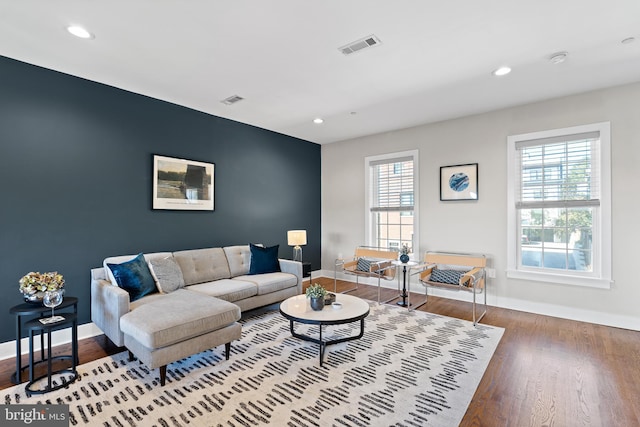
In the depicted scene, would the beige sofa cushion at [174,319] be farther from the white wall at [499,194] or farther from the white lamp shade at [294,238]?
the white wall at [499,194]

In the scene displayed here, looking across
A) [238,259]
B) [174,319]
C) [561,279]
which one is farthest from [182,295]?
[561,279]

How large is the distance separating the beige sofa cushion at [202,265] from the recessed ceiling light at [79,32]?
2389mm

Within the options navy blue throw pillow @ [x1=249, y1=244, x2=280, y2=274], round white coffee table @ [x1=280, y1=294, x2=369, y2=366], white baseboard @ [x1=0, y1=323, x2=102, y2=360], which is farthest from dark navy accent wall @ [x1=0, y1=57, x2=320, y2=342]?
round white coffee table @ [x1=280, y1=294, x2=369, y2=366]

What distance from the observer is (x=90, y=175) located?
133 inches

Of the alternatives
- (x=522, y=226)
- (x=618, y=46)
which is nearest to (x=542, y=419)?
(x=522, y=226)

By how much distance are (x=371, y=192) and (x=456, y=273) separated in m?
2.22

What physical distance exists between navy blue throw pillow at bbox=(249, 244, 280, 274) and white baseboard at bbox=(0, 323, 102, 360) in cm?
188

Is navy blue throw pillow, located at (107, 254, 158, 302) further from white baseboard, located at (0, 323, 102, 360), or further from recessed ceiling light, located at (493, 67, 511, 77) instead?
recessed ceiling light, located at (493, 67, 511, 77)

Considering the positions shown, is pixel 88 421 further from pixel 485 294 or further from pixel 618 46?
pixel 618 46

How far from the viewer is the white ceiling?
7.27ft

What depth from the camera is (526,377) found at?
248 cm

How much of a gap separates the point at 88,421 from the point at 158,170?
282cm

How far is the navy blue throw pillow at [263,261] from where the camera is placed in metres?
4.31

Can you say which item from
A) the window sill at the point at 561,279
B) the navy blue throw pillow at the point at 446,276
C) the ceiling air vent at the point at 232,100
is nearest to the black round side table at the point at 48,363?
the ceiling air vent at the point at 232,100
